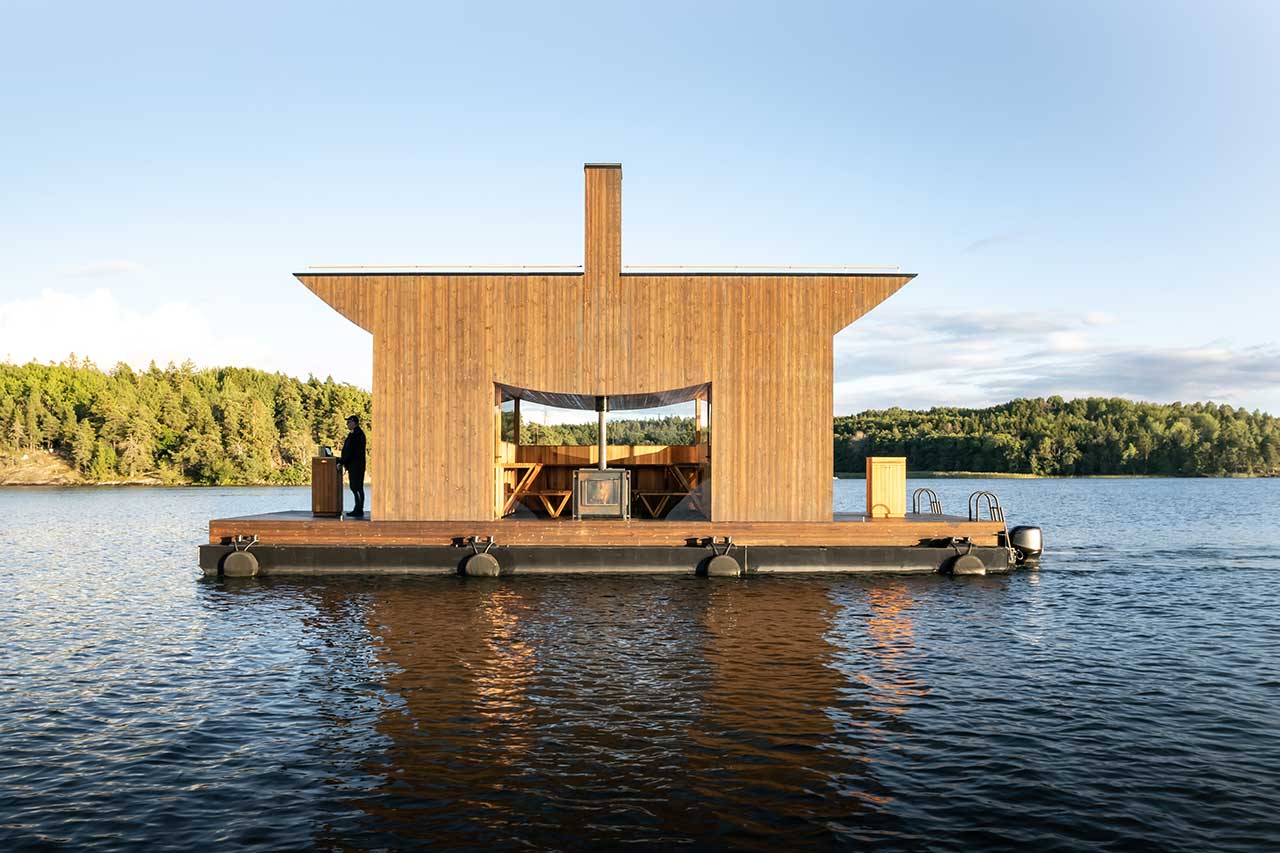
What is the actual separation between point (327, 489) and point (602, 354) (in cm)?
688

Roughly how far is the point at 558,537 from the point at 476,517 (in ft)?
6.89

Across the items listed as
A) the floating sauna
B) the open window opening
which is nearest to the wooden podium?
the floating sauna

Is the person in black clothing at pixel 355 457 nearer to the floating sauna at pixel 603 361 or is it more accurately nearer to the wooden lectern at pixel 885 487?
the floating sauna at pixel 603 361

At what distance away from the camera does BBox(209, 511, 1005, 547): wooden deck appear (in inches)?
732

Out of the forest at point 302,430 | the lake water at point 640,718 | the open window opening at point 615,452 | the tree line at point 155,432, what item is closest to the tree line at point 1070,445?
the forest at point 302,430

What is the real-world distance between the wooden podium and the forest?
9094cm

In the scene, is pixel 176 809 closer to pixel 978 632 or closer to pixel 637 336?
pixel 978 632

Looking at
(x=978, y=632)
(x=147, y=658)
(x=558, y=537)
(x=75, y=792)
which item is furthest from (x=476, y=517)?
(x=75, y=792)

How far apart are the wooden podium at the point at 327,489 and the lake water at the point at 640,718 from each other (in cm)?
265

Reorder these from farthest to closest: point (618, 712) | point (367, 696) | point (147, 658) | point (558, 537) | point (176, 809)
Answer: point (558, 537), point (147, 658), point (367, 696), point (618, 712), point (176, 809)

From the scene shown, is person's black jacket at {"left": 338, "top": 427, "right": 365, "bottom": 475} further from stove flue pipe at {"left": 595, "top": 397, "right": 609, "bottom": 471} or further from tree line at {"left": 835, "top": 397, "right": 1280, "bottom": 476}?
tree line at {"left": 835, "top": 397, "right": 1280, "bottom": 476}

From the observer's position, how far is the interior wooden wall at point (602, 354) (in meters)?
19.5

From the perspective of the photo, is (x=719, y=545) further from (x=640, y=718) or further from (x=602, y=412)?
(x=640, y=718)

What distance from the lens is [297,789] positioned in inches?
285
